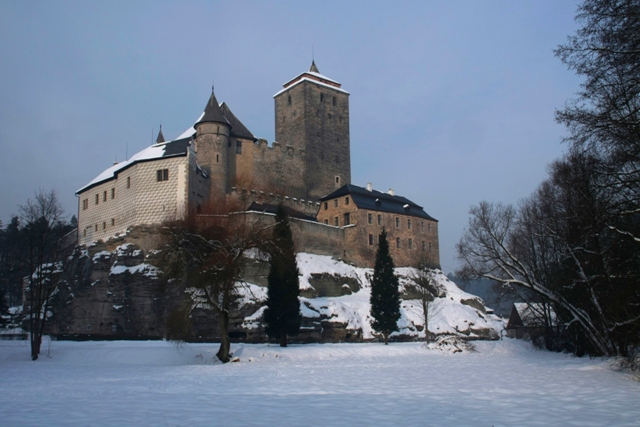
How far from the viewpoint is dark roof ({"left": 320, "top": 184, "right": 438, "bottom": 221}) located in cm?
5275

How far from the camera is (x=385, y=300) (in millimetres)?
33469

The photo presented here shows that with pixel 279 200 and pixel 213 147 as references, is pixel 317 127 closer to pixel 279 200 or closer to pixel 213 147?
pixel 279 200

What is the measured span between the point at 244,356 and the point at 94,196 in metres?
30.3

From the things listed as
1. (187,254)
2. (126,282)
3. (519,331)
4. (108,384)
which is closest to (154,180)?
(126,282)

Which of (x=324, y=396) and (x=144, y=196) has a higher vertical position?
(x=144, y=196)

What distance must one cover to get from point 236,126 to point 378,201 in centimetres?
1560

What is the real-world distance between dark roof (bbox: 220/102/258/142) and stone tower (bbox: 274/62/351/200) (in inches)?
251

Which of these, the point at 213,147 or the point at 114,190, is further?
the point at 213,147

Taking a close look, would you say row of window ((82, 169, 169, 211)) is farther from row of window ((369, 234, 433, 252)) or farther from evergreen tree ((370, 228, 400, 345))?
row of window ((369, 234, 433, 252))

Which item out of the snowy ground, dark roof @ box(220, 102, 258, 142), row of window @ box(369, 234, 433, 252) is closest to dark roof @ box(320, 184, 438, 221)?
row of window @ box(369, 234, 433, 252)

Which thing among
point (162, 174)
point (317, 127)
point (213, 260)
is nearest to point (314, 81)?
point (317, 127)

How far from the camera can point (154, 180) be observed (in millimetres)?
40281

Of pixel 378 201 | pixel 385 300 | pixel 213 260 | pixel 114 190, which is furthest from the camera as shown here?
pixel 378 201

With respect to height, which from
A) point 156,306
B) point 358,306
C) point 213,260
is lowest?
point 358,306
